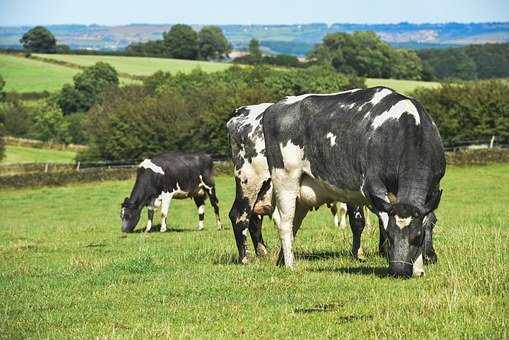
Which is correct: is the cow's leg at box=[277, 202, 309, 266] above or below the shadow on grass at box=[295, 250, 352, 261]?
above

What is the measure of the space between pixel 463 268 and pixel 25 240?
15031 mm

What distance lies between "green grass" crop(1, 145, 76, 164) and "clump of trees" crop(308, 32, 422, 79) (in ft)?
231

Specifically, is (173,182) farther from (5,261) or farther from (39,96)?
(39,96)

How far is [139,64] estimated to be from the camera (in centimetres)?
16650

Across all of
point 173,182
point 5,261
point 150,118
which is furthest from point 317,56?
point 5,261

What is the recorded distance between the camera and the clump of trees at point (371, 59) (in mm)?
156750

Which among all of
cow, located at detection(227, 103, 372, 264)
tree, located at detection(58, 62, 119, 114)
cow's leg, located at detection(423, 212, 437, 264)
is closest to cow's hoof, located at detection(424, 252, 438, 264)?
cow's leg, located at detection(423, 212, 437, 264)

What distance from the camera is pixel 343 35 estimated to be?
183m

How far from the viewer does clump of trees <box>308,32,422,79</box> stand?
514 ft

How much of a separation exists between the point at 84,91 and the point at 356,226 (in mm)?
126620

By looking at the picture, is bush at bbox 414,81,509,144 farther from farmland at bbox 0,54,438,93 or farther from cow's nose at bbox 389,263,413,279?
cow's nose at bbox 389,263,413,279

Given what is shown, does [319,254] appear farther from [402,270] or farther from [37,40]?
[37,40]

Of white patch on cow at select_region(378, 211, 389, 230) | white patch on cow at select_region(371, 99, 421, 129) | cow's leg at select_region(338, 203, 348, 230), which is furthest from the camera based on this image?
cow's leg at select_region(338, 203, 348, 230)

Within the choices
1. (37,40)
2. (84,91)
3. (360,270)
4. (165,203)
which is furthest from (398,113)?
(37,40)
